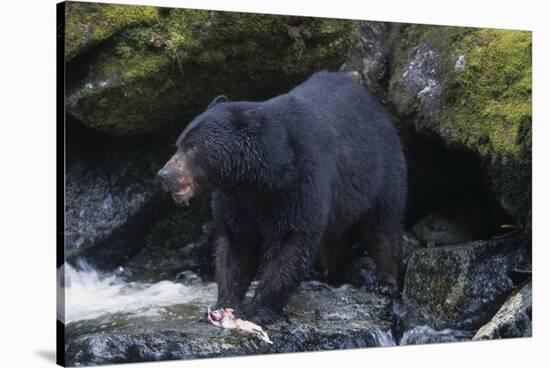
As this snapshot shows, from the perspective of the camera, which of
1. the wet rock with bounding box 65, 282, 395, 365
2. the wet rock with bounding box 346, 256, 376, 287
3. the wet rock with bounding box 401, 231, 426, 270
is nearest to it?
the wet rock with bounding box 65, 282, 395, 365

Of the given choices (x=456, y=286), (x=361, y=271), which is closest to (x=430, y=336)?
(x=456, y=286)

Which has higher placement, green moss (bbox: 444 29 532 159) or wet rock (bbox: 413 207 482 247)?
green moss (bbox: 444 29 532 159)

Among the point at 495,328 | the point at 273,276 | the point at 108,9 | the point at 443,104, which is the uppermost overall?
the point at 108,9

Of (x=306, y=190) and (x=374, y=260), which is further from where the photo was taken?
(x=374, y=260)

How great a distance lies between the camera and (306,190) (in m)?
8.47

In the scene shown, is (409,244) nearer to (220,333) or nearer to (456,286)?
(456,286)

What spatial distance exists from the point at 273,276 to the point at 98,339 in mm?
1657

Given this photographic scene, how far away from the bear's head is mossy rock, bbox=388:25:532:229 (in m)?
2.63

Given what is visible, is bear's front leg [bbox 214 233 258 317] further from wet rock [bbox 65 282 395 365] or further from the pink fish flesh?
wet rock [bbox 65 282 395 365]

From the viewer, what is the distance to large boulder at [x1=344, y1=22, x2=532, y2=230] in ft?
32.3

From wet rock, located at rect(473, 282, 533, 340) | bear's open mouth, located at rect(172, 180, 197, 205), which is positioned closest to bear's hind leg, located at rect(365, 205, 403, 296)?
wet rock, located at rect(473, 282, 533, 340)

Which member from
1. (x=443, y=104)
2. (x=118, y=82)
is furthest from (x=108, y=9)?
(x=443, y=104)

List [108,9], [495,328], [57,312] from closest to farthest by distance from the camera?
1. [57,312]
2. [108,9]
3. [495,328]

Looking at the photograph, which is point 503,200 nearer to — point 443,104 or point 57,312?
point 443,104
